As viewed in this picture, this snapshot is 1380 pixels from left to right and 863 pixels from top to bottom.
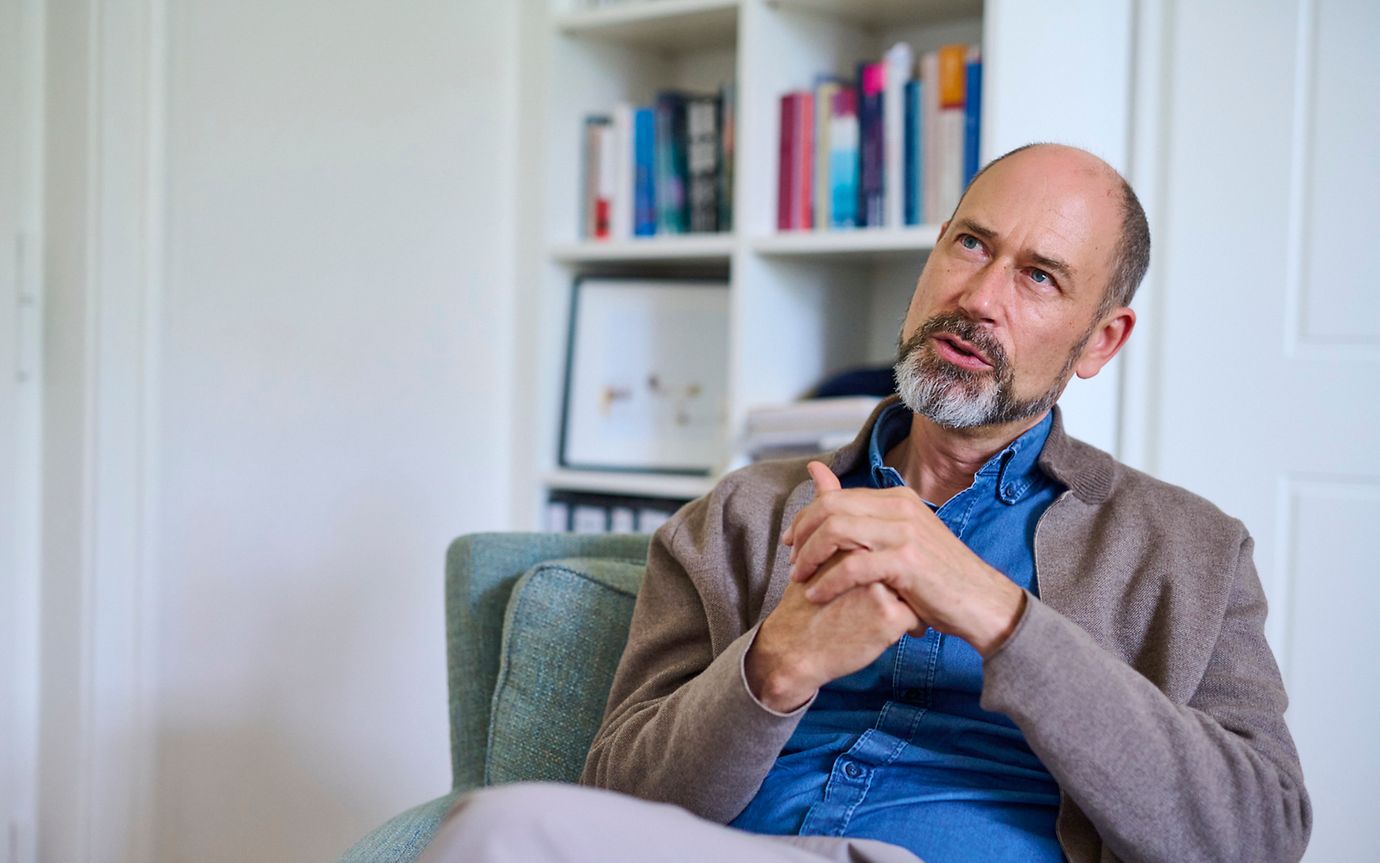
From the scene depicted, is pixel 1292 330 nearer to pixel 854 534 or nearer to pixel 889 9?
pixel 889 9

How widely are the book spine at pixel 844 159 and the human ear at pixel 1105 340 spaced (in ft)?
2.99

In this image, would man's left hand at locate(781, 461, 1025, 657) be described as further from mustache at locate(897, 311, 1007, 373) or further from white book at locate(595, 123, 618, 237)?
white book at locate(595, 123, 618, 237)

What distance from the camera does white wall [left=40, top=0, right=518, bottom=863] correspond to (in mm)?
1950

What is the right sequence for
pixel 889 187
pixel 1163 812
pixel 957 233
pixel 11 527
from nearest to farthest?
pixel 1163 812 → pixel 957 233 → pixel 11 527 → pixel 889 187

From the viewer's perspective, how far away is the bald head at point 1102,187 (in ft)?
4.52

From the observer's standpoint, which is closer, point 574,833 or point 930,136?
point 574,833

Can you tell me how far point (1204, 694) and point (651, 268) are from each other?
1730mm

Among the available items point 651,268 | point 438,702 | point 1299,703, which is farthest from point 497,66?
point 1299,703

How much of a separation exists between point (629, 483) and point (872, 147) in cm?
77

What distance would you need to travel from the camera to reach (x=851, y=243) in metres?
2.24

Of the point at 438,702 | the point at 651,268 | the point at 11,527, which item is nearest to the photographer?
the point at 11,527

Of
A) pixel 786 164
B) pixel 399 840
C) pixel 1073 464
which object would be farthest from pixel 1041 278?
pixel 786 164

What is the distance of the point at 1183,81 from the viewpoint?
2166 mm

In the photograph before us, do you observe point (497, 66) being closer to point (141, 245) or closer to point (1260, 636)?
point (141, 245)
